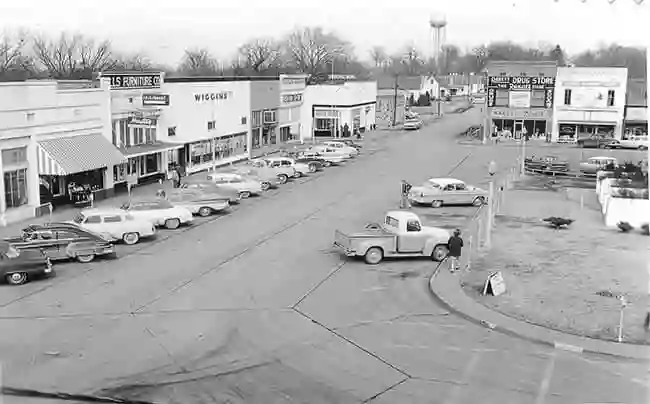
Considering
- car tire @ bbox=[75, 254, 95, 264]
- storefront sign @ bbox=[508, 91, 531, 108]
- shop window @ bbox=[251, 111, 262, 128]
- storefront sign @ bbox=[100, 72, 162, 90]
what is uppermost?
storefront sign @ bbox=[100, 72, 162, 90]

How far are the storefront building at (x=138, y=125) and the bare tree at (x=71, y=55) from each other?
3032cm

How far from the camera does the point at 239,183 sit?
79.0 feet

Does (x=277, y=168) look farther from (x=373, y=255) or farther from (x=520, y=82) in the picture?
(x=520, y=82)

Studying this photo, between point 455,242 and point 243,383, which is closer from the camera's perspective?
point 243,383

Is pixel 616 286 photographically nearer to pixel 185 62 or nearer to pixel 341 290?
pixel 341 290

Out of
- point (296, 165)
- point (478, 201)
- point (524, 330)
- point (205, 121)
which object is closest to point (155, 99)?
point (205, 121)

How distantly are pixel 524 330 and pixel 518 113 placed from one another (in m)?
37.9

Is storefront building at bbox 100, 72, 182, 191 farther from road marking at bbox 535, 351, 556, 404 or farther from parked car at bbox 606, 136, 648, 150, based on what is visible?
parked car at bbox 606, 136, 648, 150

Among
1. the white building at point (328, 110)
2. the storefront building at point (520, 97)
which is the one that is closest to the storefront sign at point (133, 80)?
the white building at point (328, 110)

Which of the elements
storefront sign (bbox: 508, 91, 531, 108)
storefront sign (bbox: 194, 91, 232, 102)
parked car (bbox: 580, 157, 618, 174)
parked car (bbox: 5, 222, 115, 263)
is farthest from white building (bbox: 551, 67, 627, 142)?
parked car (bbox: 5, 222, 115, 263)

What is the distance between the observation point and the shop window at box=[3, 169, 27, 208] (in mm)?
19172

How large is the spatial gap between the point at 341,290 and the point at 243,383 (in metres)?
4.65

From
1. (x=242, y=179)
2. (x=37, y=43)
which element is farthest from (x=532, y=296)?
(x=37, y=43)

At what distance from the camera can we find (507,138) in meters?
46.6
